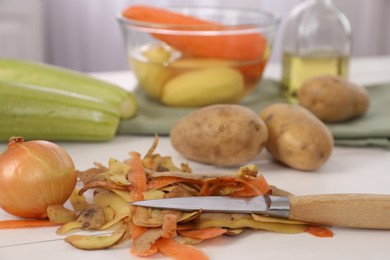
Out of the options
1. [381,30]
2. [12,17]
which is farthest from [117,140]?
[381,30]

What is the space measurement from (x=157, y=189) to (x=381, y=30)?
2.57 meters

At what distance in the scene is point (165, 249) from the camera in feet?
2.77

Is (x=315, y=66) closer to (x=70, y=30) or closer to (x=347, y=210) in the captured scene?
(x=347, y=210)

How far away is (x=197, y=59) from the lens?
1.47m

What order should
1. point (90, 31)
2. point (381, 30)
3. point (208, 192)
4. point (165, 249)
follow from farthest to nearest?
1. point (381, 30)
2. point (90, 31)
3. point (208, 192)
4. point (165, 249)

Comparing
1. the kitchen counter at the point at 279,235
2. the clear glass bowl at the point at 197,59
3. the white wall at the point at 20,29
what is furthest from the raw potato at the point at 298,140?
the white wall at the point at 20,29

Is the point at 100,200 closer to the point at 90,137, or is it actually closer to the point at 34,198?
the point at 34,198

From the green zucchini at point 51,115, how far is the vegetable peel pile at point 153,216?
0.86 ft

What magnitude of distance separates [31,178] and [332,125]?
666mm

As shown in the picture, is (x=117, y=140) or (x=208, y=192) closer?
(x=208, y=192)

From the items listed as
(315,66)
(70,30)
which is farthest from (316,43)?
(70,30)

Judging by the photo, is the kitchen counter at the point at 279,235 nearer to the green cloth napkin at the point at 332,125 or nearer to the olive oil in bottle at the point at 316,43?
the green cloth napkin at the point at 332,125

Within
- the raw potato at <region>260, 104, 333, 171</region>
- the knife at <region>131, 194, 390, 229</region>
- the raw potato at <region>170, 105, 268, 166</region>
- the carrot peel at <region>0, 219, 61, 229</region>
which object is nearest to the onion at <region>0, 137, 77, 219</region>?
the carrot peel at <region>0, 219, 61, 229</region>

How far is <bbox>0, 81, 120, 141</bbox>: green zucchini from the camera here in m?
1.23
